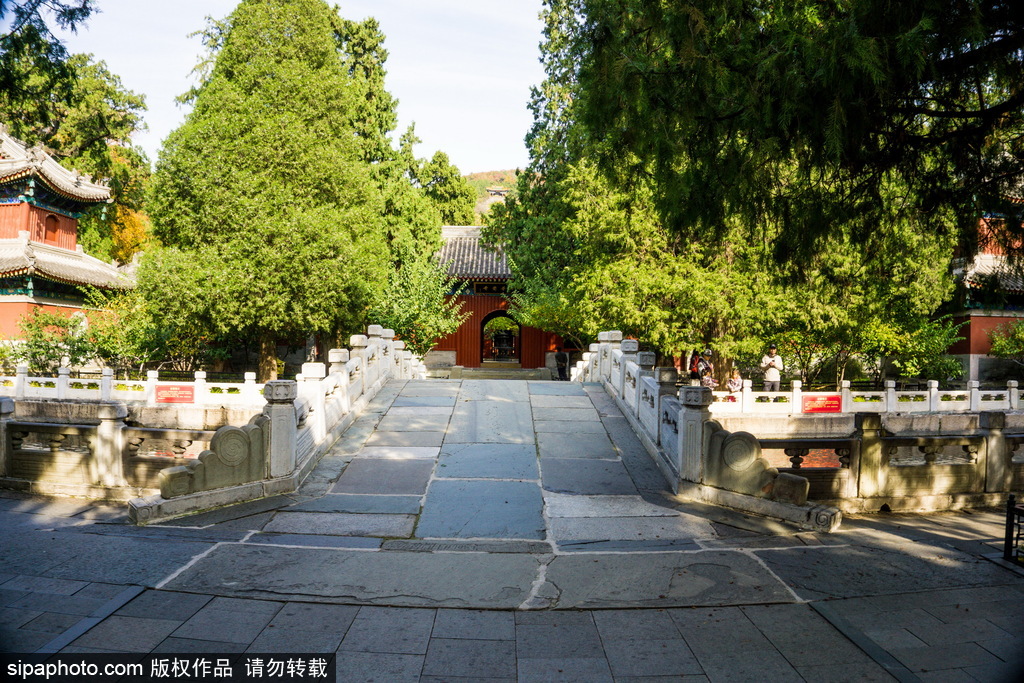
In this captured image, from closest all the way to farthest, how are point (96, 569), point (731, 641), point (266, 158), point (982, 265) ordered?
1. point (731, 641)
2. point (96, 569)
3. point (266, 158)
4. point (982, 265)

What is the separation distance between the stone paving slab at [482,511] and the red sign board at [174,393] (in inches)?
410

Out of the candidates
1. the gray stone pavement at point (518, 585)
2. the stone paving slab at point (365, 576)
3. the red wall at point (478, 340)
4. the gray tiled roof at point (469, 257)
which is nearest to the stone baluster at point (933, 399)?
the gray stone pavement at point (518, 585)

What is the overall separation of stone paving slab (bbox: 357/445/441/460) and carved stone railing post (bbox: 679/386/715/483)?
3.43m

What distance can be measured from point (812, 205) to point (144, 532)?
675 centimetres

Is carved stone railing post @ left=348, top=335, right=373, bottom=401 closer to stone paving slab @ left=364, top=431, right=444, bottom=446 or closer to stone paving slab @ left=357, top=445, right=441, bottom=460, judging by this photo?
stone paving slab @ left=364, top=431, right=444, bottom=446

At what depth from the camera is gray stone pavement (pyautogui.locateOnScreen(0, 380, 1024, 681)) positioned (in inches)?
164

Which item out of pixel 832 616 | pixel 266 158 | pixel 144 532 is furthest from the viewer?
pixel 266 158

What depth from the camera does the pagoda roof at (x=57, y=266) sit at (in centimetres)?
2298

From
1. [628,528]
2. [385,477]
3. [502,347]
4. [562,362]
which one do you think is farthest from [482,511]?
[502,347]

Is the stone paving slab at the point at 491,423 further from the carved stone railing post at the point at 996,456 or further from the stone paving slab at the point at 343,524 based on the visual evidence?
the carved stone railing post at the point at 996,456

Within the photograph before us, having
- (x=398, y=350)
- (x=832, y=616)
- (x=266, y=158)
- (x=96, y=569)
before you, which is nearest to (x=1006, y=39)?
(x=832, y=616)

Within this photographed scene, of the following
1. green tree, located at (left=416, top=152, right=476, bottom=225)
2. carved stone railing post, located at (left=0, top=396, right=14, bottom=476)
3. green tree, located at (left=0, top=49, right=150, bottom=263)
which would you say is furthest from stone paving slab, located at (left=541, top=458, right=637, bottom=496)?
green tree, located at (left=416, top=152, right=476, bottom=225)

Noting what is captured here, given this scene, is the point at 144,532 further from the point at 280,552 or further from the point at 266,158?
the point at 266,158

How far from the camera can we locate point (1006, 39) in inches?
183
